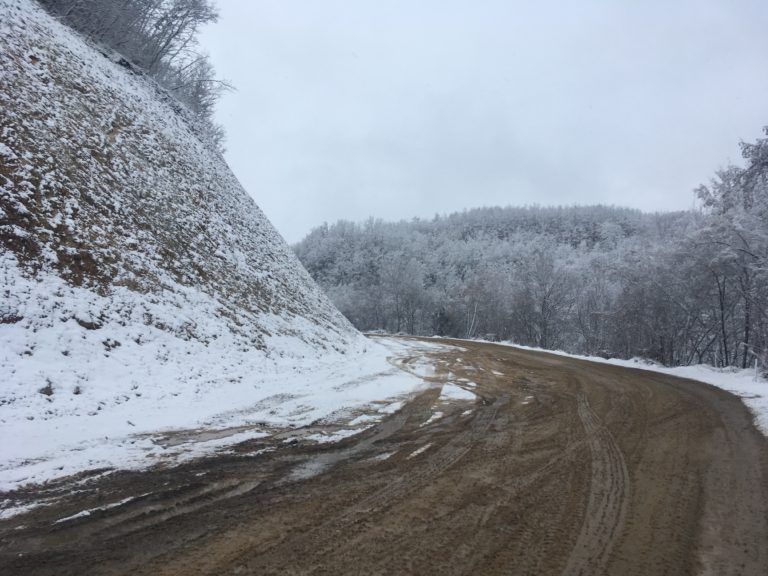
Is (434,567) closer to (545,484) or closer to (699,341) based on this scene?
(545,484)

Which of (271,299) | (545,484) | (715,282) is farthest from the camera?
(715,282)

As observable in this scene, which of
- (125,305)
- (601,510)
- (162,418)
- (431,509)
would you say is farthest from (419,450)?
(125,305)

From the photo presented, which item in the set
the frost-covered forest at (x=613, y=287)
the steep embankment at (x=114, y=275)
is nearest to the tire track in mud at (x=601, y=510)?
the steep embankment at (x=114, y=275)

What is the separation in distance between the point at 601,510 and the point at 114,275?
36.6 feet

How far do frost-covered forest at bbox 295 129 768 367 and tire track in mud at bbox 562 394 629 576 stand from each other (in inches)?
352

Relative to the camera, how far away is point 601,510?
405cm

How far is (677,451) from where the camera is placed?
19.7ft

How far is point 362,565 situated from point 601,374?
13842 millimetres

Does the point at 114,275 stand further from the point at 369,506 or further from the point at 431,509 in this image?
the point at 431,509

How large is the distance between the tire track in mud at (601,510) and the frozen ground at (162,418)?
3554 mm

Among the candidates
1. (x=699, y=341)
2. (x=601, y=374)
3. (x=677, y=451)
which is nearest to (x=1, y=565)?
(x=677, y=451)

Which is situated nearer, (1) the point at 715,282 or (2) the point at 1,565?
(2) the point at 1,565

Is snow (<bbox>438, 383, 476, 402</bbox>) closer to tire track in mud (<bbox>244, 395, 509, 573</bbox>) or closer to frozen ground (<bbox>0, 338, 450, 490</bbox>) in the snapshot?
frozen ground (<bbox>0, 338, 450, 490</bbox>)

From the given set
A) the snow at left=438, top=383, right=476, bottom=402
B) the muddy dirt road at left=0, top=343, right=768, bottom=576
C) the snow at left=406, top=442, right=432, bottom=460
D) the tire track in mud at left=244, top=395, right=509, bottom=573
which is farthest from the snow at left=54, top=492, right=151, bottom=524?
the snow at left=438, top=383, right=476, bottom=402
